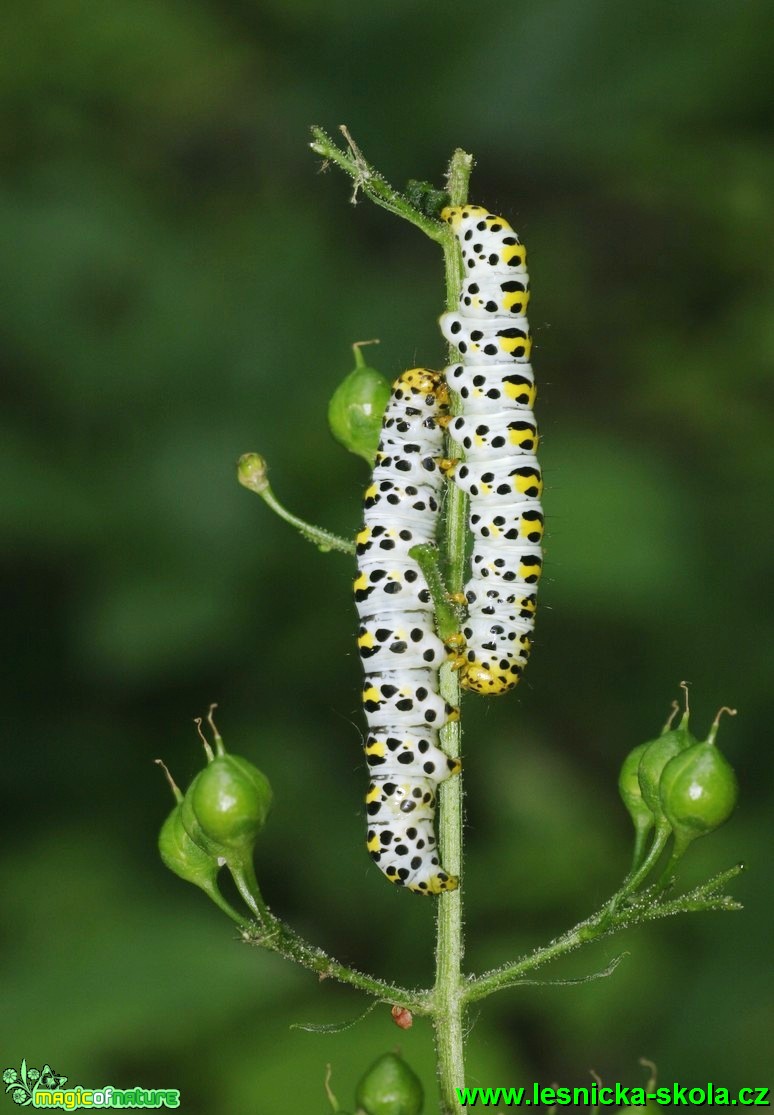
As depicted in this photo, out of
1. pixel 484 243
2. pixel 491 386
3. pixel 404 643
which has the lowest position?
pixel 404 643

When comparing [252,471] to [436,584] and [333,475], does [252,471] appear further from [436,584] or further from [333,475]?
[333,475]

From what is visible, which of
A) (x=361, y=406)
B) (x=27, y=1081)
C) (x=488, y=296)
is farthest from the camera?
(x=27, y=1081)

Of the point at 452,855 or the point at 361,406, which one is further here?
the point at 361,406

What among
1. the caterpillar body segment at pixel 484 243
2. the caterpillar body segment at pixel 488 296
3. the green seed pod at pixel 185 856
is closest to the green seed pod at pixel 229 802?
the green seed pod at pixel 185 856

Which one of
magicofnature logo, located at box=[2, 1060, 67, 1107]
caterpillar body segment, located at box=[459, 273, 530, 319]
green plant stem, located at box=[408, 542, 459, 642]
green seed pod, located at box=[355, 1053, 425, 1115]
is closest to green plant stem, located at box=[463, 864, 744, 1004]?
green seed pod, located at box=[355, 1053, 425, 1115]

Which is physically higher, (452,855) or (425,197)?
(425,197)

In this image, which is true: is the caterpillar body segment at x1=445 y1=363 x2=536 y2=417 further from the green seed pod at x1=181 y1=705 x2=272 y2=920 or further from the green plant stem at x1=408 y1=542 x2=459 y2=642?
the green seed pod at x1=181 y1=705 x2=272 y2=920

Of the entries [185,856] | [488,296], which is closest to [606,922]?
[185,856]

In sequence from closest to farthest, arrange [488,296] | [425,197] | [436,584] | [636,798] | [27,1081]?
[436,584] < [425,197] < [488,296] < [636,798] < [27,1081]
